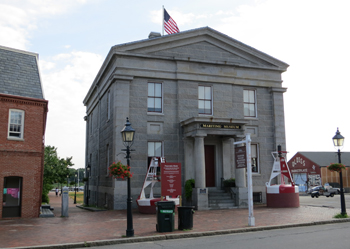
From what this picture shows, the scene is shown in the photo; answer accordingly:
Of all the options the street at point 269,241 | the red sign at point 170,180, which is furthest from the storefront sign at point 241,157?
the red sign at point 170,180

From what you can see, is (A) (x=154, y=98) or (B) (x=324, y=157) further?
(B) (x=324, y=157)

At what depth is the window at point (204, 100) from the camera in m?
24.1

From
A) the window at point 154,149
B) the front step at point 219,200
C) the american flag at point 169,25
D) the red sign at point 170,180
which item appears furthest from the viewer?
the american flag at point 169,25

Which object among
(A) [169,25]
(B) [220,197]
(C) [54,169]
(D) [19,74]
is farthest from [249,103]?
(C) [54,169]

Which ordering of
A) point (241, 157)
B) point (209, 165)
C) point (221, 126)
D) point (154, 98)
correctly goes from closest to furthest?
point (241, 157), point (221, 126), point (154, 98), point (209, 165)

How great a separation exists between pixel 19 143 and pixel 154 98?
868cm

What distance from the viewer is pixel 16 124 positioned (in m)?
18.4

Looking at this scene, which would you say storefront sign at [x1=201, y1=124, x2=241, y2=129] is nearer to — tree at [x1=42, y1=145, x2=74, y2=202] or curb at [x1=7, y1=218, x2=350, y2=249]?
curb at [x1=7, y1=218, x2=350, y2=249]

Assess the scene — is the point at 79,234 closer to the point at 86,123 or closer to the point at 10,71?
the point at 10,71

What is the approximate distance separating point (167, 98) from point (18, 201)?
1070 cm

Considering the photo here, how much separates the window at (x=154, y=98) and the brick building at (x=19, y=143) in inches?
261

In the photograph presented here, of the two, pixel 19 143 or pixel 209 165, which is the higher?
pixel 19 143

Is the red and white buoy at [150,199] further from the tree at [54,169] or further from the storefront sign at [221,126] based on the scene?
the tree at [54,169]

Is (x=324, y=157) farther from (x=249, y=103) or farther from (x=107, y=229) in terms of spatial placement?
(x=107, y=229)
